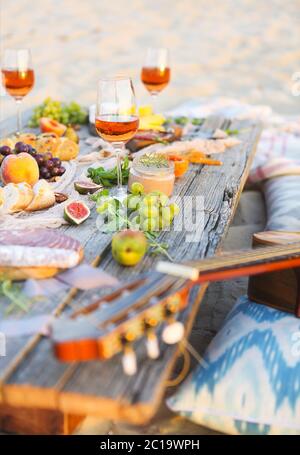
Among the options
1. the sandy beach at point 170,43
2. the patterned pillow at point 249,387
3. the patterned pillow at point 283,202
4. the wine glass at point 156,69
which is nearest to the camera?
the patterned pillow at point 249,387

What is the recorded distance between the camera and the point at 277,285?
2.70 metres

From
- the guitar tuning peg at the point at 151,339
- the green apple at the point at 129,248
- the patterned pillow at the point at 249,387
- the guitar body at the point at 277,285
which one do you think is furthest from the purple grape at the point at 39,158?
the guitar tuning peg at the point at 151,339

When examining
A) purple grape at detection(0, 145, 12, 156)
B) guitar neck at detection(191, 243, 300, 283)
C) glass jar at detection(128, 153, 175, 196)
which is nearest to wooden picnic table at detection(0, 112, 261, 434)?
guitar neck at detection(191, 243, 300, 283)

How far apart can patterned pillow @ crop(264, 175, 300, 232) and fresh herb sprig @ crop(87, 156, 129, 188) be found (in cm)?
116

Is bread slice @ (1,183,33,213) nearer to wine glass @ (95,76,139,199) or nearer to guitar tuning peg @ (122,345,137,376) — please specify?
wine glass @ (95,76,139,199)

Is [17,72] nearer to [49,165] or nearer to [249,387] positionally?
[49,165]

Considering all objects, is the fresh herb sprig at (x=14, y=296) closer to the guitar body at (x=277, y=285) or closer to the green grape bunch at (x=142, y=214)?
the green grape bunch at (x=142, y=214)

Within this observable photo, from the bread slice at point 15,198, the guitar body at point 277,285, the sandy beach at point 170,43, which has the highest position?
the bread slice at point 15,198

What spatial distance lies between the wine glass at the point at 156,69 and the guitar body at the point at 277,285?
1.88 m

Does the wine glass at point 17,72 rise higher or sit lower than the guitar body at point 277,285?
higher

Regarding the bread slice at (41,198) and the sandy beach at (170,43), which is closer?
the bread slice at (41,198)

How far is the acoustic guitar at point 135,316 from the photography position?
153 cm

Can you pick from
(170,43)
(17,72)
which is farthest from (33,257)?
(170,43)
